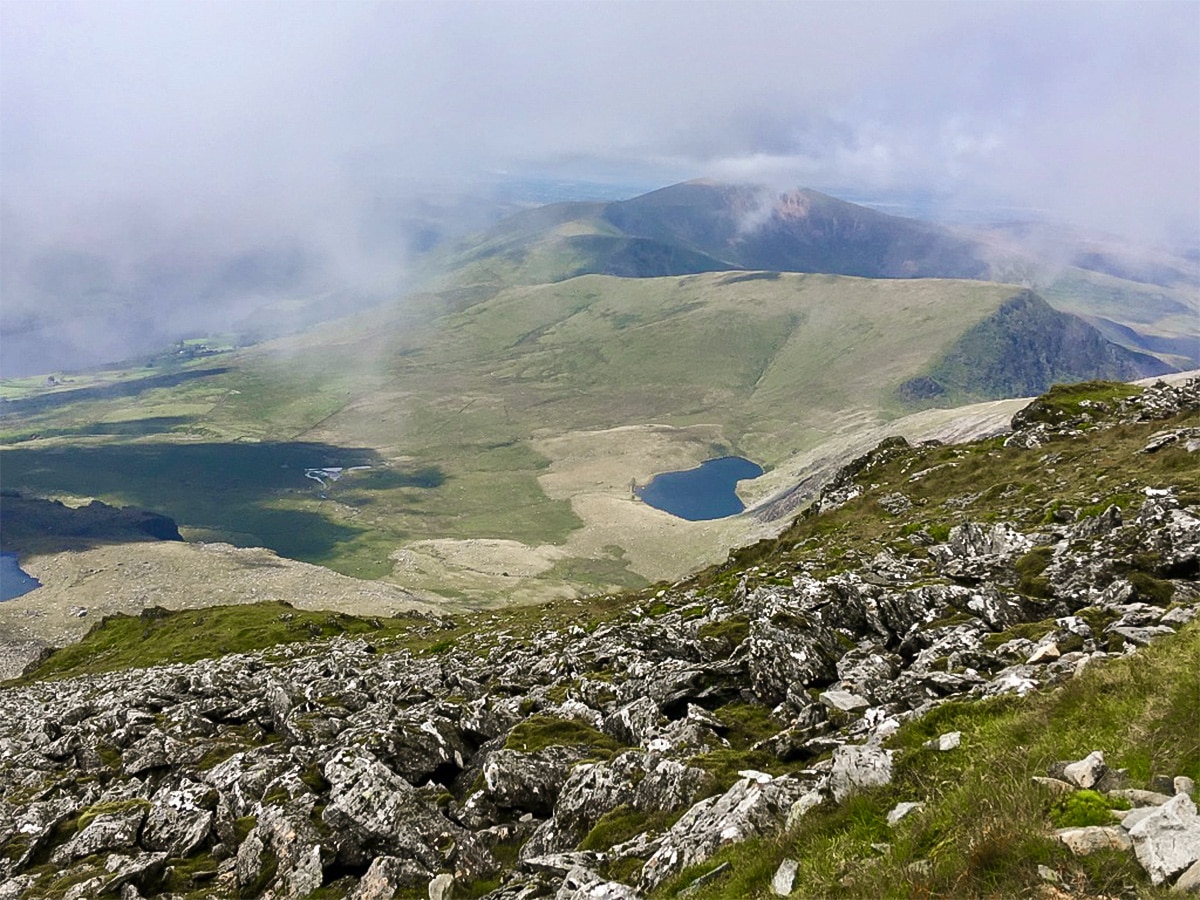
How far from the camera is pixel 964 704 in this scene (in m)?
16.2

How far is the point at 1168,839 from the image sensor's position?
27.9 ft

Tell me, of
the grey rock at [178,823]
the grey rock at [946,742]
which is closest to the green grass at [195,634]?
the grey rock at [178,823]

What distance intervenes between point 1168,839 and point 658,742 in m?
17.0

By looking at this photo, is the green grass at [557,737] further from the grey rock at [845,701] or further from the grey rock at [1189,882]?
the grey rock at [1189,882]

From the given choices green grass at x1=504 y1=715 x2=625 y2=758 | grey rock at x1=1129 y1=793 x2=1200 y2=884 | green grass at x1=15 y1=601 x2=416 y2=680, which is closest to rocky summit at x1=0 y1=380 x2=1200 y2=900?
grey rock at x1=1129 y1=793 x2=1200 y2=884

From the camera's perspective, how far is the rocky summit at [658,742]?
47.6 feet

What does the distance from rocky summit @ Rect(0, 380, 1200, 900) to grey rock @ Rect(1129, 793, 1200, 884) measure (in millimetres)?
28

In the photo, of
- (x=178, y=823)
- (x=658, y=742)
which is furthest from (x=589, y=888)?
(x=178, y=823)

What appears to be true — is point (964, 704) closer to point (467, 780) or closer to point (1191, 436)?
point (467, 780)

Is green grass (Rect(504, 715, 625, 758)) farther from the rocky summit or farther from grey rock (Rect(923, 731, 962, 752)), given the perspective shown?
grey rock (Rect(923, 731, 962, 752))

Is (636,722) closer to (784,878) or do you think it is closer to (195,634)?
(784,878)

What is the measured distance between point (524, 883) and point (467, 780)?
12.6m

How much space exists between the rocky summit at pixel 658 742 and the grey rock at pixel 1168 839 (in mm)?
28

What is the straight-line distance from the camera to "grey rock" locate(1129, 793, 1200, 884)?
8.13 meters
